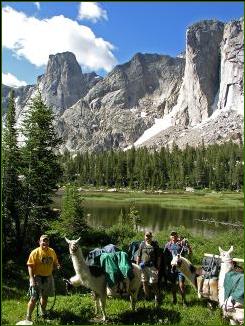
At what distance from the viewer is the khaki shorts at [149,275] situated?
14914 mm

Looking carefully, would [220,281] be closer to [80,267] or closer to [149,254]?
[149,254]

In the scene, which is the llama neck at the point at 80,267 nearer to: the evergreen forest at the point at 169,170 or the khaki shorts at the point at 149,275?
the khaki shorts at the point at 149,275

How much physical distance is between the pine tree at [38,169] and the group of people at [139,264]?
14.4 m

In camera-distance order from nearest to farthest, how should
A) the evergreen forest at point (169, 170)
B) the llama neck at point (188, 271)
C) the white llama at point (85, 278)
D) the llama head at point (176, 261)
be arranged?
the white llama at point (85, 278)
the llama head at point (176, 261)
the llama neck at point (188, 271)
the evergreen forest at point (169, 170)

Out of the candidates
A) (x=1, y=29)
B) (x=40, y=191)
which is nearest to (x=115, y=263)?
(x=1, y=29)

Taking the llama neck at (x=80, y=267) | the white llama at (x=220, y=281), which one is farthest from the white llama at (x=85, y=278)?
the white llama at (x=220, y=281)

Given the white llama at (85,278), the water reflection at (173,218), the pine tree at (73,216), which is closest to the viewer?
the white llama at (85,278)

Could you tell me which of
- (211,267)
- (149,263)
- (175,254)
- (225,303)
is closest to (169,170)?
(175,254)

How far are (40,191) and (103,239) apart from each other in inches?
361

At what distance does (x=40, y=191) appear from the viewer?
95.5 ft

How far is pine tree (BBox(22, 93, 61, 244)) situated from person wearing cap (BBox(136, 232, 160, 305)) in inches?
579

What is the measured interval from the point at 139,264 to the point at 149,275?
50 cm

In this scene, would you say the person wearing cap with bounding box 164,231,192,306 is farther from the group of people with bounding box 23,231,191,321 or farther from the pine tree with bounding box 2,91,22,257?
the pine tree with bounding box 2,91,22,257

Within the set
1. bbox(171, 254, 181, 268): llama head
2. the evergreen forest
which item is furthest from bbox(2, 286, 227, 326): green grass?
the evergreen forest
